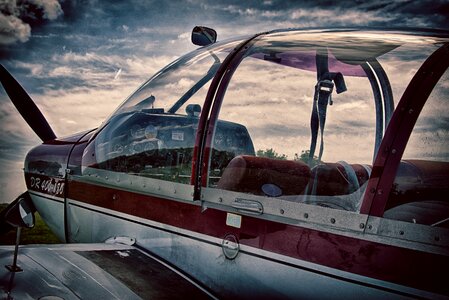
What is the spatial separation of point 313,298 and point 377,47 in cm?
133

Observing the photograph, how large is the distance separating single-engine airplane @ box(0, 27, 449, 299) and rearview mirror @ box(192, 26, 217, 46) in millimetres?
473

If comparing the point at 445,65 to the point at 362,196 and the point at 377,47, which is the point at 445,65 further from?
the point at 362,196

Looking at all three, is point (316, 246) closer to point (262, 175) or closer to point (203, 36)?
point (262, 175)

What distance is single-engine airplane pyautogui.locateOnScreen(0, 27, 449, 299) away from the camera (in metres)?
1.74

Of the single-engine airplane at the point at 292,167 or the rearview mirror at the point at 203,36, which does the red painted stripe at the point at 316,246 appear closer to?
the single-engine airplane at the point at 292,167

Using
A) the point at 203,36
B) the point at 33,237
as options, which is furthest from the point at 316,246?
the point at 33,237


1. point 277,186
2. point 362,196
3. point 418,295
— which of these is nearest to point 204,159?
point 277,186

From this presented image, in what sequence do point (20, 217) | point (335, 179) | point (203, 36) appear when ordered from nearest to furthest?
point (335, 179) → point (20, 217) → point (203, 36)

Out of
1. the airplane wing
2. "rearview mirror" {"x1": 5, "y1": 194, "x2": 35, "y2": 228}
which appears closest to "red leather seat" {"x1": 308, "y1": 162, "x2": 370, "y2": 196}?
the airplane wing

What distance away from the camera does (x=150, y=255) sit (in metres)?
2.64

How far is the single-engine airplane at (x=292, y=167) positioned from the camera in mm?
1736

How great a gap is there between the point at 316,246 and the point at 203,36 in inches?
88.2

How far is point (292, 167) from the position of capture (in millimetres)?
2125

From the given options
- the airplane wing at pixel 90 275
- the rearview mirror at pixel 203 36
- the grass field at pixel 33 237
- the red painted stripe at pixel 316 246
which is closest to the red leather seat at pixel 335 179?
the red painted stripe at pixel 316 246
